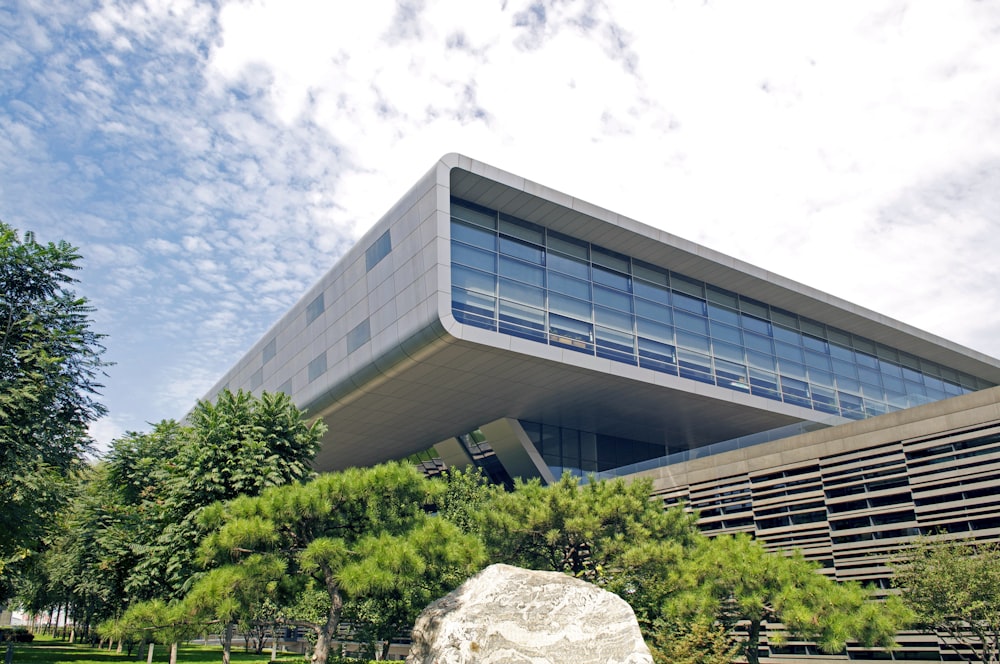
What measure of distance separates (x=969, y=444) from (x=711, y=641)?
9564 mm

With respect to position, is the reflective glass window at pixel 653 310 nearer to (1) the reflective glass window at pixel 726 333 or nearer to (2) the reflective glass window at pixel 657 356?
(2) the reflective glass window at pixel 657 356

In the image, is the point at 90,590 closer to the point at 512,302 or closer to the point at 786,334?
the point at 512,302

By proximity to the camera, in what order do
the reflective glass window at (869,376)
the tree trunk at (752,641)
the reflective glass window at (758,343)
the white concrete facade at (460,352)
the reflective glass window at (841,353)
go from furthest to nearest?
the reflective glass window at (869,376) → the reflective glass window at (841,353) → the reflective glass window at (758,343) → the white concrete facade at (460,352) → the tree trunk at (752,641)

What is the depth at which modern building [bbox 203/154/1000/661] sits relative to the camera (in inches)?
967

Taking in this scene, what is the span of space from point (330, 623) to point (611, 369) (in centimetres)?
1629

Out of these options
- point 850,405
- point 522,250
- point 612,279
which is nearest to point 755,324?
point 850,405

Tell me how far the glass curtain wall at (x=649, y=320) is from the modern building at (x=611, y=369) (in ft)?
0.31

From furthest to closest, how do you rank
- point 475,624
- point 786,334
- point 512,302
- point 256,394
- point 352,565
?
1. point 256,394
2. point 786,334
3. point 512,302
4. point 352,565
5. point 475,624

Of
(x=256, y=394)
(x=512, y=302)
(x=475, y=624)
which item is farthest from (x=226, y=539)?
(x=256, y=394)

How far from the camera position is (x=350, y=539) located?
19.7m

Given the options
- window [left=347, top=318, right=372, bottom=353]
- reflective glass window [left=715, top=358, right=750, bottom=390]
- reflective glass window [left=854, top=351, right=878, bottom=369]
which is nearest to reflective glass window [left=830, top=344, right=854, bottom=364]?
reflective glass window [left=854, top=351, right=878, bottom=369]

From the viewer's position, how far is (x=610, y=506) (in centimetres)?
2156

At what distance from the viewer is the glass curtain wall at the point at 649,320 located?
101ft

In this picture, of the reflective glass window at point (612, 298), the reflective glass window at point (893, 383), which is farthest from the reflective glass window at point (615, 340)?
the reflective glass window at point (893, 383)
